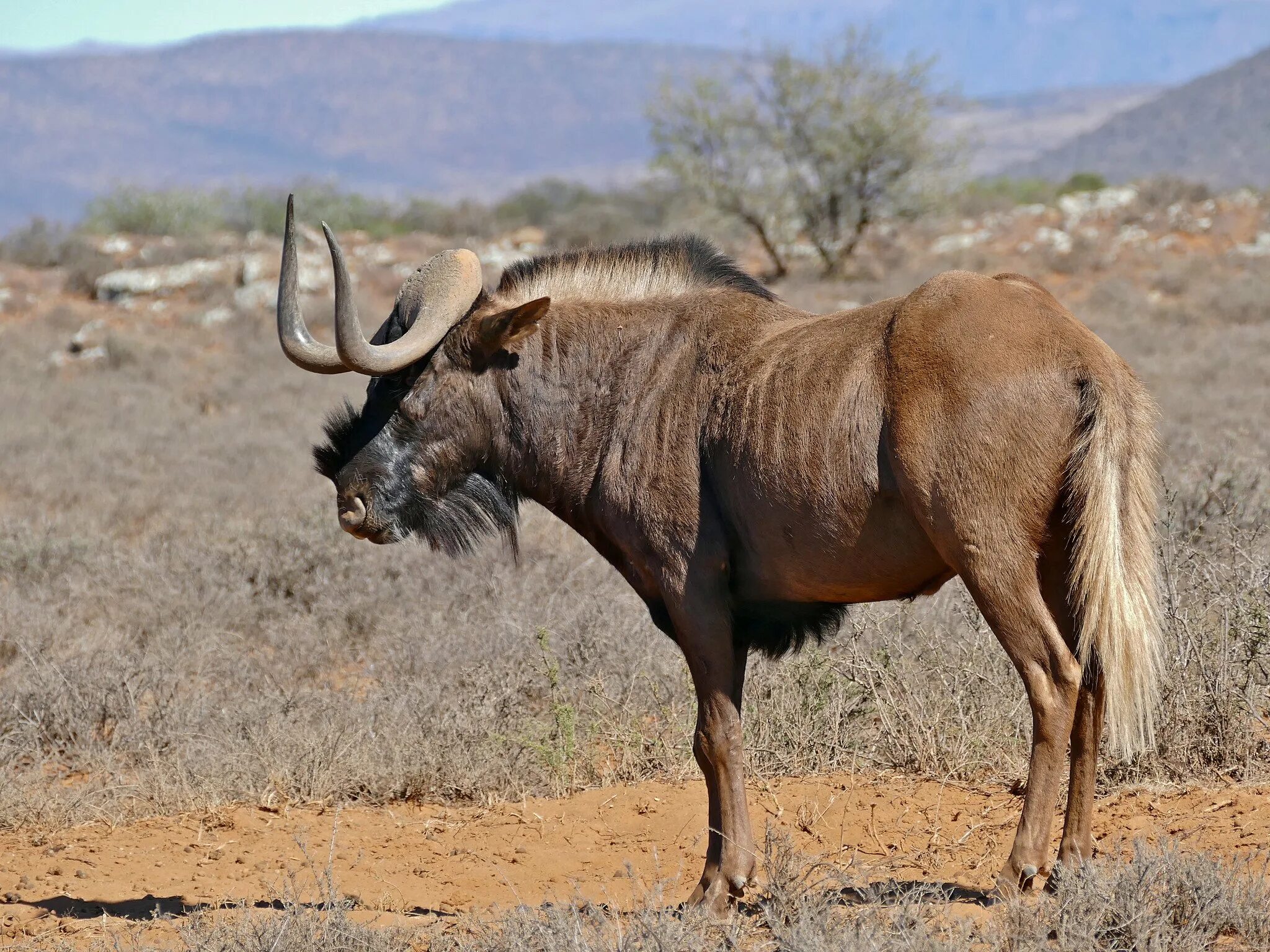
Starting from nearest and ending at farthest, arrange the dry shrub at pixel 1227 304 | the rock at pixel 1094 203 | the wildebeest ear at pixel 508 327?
the wildebeest ear at pixel 508 327 < the dry shrub at pixel 1227 304 < the rock at pixel 1094 203

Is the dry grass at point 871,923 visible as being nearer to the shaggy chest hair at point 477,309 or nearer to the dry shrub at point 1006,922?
the dry shrub at point 1006,922

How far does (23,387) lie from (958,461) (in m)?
17.1

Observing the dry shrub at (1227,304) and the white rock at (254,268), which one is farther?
the white rock at (254,268)

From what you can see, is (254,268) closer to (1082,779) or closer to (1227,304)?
(1227,304)

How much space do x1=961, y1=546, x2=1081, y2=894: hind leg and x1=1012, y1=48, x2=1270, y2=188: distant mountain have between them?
323 ft

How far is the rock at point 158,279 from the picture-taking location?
2497 centimetres

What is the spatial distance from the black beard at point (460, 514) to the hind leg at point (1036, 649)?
185 cm

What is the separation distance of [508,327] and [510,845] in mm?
2137

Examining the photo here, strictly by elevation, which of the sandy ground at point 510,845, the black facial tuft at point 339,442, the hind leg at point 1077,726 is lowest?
the sandy ground at point 510,845

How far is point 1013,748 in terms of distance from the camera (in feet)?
18.4

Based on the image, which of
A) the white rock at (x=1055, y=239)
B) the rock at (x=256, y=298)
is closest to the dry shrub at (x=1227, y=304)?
the white rock at (x=1055, y=239)

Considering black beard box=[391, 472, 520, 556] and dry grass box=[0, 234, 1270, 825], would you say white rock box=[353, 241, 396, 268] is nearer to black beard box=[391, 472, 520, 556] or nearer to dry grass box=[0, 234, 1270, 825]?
dry grass box=[0, 234, 1270, 825]

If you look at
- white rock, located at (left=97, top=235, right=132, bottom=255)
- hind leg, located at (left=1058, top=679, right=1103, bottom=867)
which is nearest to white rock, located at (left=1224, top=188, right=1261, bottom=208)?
white rock, located at (left=97, top=235, right=132, bottom=255)

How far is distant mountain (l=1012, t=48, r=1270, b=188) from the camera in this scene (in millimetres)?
100000
